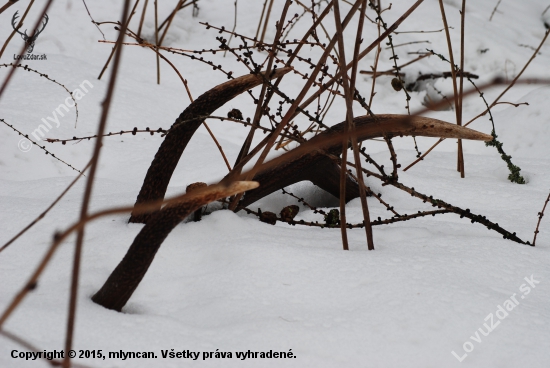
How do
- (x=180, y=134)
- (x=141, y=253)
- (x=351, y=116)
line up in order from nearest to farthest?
(x=141, y=253) < (x=351, y=116) < (x=180, y=134)

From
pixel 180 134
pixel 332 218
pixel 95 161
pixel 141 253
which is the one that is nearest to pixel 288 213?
pixel 332 218

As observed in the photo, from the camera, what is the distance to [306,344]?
0.77 metres

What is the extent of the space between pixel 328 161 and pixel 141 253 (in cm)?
60

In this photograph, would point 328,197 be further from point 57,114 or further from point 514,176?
point 57,114

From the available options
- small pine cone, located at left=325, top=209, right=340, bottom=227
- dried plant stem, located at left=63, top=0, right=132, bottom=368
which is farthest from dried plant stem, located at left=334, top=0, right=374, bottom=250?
dried plant stem, located at left=63, top=0, right=132, bottom=368

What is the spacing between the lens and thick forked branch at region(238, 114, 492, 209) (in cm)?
117

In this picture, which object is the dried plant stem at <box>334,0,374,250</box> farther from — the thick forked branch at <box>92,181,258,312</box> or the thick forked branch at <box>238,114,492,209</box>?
the thick forked branch at <box>92,181,258,312</box>

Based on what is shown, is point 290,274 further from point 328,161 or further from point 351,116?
point 328,161

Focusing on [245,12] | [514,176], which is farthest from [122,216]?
[245,12]

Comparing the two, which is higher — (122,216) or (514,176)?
(514,176)

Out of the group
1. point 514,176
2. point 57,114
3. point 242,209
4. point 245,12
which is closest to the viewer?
point 242,209

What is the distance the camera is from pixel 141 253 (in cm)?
84

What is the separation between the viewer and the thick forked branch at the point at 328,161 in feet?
3.84

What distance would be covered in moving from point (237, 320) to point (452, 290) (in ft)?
1.21
